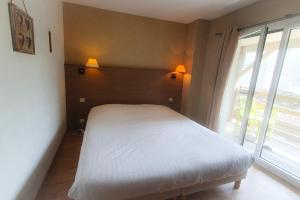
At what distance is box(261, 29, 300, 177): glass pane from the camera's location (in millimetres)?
2181

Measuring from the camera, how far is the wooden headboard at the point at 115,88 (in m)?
3.21

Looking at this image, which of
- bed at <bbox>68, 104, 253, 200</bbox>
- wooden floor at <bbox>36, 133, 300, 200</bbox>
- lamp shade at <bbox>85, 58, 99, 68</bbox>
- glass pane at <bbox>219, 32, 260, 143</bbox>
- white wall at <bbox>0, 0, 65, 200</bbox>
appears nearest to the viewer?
white wall at <bbox>0, 0, 65, 200</bbox>

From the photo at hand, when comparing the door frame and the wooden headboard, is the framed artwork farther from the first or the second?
the door frame

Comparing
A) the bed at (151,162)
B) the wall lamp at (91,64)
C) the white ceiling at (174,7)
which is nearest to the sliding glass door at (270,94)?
the white ceiling at (174,7)

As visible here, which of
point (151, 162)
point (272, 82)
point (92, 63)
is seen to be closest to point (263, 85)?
point (272, 82)

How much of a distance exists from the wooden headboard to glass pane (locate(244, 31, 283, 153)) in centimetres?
165

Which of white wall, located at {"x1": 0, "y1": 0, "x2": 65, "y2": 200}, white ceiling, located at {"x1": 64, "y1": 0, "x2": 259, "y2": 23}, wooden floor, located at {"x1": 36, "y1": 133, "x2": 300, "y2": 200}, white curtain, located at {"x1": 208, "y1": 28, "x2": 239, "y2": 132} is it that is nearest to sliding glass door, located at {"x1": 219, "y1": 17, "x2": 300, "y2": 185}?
white curtain, located at {"x1": 208, "y1": 28, "x2": 239, "y2": 132}

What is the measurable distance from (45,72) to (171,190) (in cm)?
197

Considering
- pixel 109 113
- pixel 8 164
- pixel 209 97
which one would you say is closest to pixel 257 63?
pixel 209 97

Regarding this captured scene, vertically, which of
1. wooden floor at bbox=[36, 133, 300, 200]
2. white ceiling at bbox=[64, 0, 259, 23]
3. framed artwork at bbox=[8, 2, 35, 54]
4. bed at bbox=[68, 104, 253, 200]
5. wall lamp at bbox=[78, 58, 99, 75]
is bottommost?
wooden floor at bbox=[36, 133, 300, 200]

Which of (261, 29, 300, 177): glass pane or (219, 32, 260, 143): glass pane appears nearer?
(261, 29, 300, 177): glass pane

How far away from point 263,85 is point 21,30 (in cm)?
313

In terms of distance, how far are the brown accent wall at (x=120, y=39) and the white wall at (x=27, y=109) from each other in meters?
0.72

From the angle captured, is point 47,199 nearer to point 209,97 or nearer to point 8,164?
point 8,164
